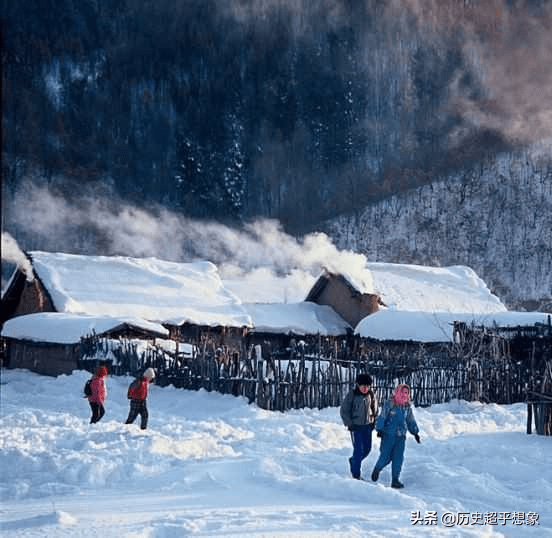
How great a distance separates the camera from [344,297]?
1575 inches

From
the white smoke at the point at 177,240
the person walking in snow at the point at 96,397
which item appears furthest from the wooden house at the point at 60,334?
the person walking in snow at the point at 96,397

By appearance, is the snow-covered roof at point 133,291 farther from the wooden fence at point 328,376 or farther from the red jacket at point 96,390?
the red jacket at point 96,390

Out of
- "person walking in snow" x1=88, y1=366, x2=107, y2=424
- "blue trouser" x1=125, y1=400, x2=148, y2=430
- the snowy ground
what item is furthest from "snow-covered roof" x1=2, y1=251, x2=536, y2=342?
the snowy ground

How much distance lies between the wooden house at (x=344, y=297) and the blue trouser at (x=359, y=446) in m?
27.5

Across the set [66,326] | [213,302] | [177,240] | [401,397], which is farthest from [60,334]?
[177,240]

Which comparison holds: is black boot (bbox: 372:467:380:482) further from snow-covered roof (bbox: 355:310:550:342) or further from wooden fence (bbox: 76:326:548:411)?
snow-covered roof (bbox: 355:310:550:342)

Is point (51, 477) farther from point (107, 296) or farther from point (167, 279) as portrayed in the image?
point (167, 279)

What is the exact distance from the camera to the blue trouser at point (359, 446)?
10.9 meters

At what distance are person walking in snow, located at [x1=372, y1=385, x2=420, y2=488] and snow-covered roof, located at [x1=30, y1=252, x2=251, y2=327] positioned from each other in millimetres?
23917

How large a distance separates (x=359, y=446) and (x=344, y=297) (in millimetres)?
29125

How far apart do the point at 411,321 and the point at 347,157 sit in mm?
70143

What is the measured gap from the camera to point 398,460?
1054 centimetres

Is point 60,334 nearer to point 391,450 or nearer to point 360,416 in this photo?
point 360,416

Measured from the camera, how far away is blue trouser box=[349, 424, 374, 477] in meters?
10.9
